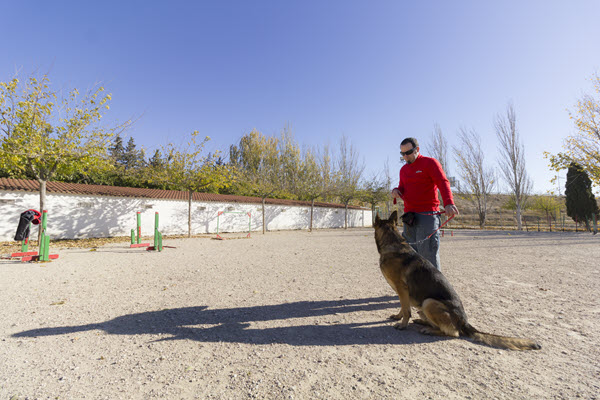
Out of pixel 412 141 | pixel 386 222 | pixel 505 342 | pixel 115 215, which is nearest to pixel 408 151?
pixel 412 141

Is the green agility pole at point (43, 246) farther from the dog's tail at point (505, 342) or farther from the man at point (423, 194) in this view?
the dog's tail at point (505, 342)

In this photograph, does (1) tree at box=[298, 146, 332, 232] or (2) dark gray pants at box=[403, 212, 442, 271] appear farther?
(1) tree at box=[298, 146, 332, 232]

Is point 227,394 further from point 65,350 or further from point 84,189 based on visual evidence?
point 84,189

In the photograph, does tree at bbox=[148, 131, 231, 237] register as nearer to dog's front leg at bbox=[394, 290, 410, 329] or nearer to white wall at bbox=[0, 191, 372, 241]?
white wall at bbox=[0, 191, 372, 241]

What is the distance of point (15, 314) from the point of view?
3441mm

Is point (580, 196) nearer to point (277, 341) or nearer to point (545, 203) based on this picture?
point (545, 203)

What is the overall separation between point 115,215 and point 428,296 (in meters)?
17.6

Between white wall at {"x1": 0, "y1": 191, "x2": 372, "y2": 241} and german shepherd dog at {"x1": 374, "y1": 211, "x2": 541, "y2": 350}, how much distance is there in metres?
16.9

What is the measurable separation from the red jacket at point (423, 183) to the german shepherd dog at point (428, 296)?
63cm

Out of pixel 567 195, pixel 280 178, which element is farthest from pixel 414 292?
pixel 280 178

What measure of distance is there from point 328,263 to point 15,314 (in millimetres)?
5931

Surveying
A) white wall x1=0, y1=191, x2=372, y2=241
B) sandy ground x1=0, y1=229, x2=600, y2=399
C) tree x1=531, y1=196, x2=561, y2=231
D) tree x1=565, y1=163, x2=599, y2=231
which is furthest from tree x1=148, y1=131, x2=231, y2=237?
tree x1=531, y1=196, x2=561, y2=231

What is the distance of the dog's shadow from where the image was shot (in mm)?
2740

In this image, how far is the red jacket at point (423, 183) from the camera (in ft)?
10.9
